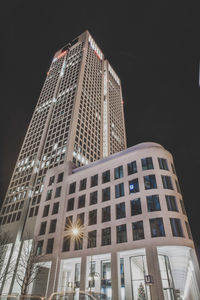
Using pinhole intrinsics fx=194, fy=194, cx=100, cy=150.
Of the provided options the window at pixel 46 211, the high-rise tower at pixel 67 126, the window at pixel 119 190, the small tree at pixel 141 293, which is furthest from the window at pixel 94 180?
the small tree at pixel 141 293

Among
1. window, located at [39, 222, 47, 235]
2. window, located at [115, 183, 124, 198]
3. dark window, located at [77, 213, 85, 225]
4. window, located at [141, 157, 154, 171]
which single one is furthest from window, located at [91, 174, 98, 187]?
window, located at [39, 222, 47, 235]

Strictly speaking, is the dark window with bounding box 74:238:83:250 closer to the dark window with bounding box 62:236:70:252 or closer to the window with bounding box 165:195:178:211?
the dark window with bounding box 62:236:70:252

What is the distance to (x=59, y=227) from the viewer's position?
40938mm

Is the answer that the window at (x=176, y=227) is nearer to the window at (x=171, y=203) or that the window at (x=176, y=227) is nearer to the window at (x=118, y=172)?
the window at (x=171, y=203)

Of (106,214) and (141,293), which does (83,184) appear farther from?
(141,293)

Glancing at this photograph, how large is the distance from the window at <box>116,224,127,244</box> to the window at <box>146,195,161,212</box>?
5654mm

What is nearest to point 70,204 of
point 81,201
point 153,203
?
point 81,201

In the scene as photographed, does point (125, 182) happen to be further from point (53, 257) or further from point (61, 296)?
point (61, 296)

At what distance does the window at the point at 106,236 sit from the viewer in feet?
112

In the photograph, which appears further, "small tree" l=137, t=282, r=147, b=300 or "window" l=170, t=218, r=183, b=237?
"window" l=170, t=218, r=183, b=237

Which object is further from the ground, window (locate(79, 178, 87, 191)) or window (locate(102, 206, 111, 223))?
window (locate(79, 178, 87, 191))

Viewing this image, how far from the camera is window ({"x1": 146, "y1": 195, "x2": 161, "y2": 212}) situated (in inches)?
1268

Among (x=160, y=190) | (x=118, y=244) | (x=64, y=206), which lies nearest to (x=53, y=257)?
(x=64, y=206)

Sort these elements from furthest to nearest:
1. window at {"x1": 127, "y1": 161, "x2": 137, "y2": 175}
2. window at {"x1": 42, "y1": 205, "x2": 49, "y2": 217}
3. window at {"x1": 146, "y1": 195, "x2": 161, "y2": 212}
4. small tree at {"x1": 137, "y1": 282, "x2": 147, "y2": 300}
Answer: window at {"x1": 42, "y1": 205, "x2": 49, "y2": 217}
window at {"x1": 127, "y1": 161, "x2": 137, "y2": 175}
window at {"x1": 146, "y1": 195, "x2": 161, "y2": 212}
small tree at {"x1": 137, "y1": 282, "x2": 147, "y2": 300}
